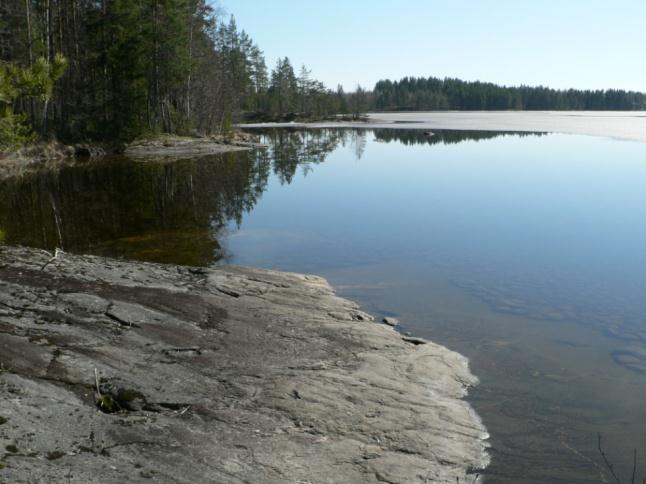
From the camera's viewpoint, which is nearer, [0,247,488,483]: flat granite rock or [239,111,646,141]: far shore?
[0,247,488,483]: flat granite rock

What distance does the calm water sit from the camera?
9.03 meters

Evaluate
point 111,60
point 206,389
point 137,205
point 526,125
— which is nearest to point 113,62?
point 111,60

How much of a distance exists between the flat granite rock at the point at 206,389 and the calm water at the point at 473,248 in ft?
3.95

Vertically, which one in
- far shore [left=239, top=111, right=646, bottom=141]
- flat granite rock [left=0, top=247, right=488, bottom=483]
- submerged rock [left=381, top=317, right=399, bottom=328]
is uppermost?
far shore [left=239, top=111, right=646, bottom=141]

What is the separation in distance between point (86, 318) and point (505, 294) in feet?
32.4

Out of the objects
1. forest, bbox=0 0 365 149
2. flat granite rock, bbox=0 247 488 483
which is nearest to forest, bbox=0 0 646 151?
forest, bbox=0 0 365 149

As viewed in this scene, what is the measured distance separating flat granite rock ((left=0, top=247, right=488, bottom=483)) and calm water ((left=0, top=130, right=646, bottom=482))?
1.20 m

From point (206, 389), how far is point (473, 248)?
13.3m

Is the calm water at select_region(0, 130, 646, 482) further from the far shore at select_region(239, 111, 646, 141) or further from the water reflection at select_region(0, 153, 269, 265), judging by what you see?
the far shore at select_region(239, 111, 646, 141)

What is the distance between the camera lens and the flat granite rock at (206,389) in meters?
6.25

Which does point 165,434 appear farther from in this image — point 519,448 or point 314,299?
point 314,299

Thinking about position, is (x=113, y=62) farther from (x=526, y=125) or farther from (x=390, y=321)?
(x=526, y=125)

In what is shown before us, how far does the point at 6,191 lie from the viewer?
91.4 feet

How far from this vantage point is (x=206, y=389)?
7.83m
